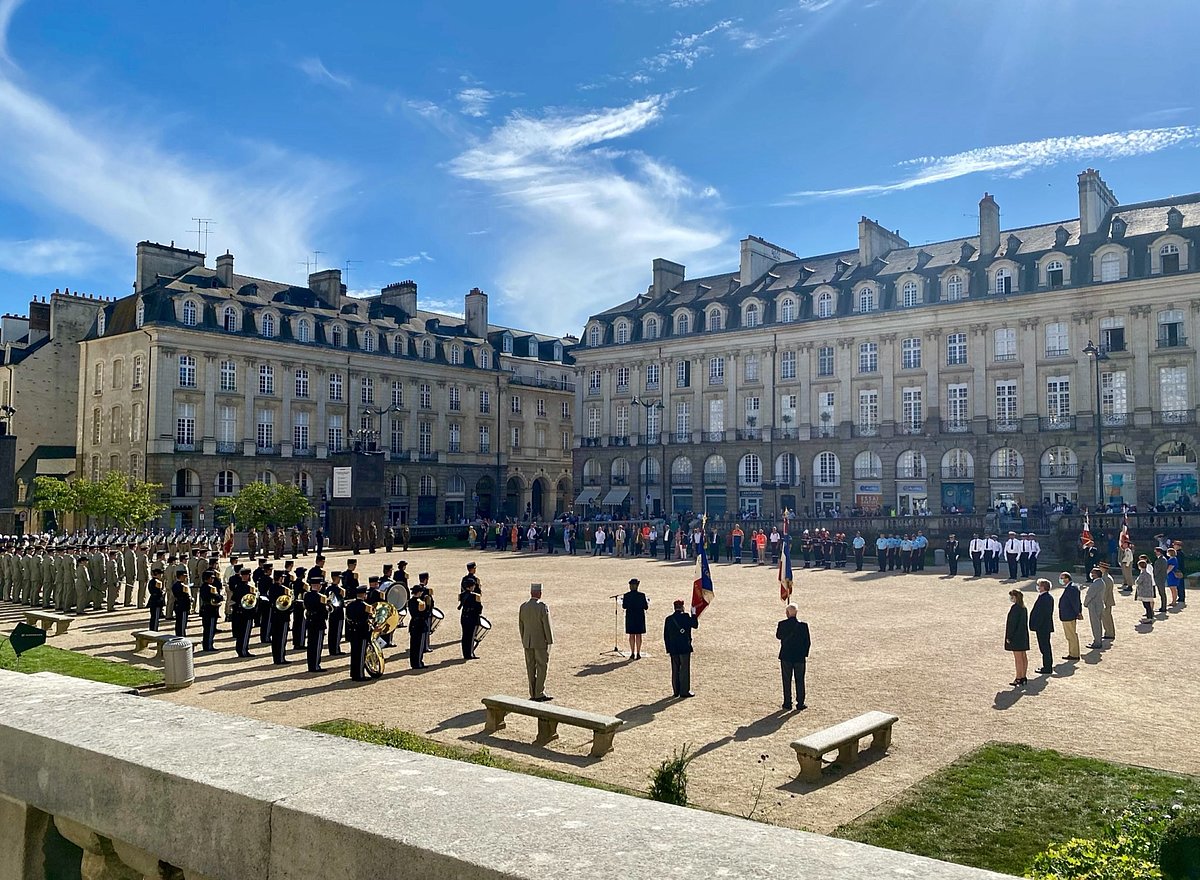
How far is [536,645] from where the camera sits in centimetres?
1438

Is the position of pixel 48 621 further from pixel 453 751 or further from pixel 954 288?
pixel 954 288

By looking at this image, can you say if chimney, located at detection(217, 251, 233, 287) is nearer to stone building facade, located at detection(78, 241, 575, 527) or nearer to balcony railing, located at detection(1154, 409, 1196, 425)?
stone building facade, located at detection(78, 241, 575, 527)

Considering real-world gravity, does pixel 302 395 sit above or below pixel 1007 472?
above

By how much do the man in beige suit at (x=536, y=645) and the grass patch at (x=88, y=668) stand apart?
19.4ft

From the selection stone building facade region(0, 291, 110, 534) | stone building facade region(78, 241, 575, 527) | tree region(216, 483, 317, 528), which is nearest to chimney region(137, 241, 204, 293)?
stone building facade region(78, 241, 575, 527)

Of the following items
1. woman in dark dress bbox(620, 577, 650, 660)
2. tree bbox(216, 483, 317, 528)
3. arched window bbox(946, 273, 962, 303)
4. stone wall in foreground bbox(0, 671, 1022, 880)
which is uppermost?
arched window bbox(946, 273, 962, 303)

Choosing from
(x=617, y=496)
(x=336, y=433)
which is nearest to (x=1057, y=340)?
(x=617, y=496)

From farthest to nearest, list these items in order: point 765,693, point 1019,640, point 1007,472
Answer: point 1007,472 → point 1019,640 → point 765,693

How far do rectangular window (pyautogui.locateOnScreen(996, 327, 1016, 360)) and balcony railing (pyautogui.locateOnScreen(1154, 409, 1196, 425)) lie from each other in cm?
830

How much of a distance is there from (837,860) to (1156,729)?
11980 mm

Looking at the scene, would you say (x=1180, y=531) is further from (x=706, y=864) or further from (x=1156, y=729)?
(x=706, y=864)

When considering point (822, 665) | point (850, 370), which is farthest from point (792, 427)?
point (822, 665)

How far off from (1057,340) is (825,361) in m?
13.9

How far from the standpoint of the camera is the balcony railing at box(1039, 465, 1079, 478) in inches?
2140
